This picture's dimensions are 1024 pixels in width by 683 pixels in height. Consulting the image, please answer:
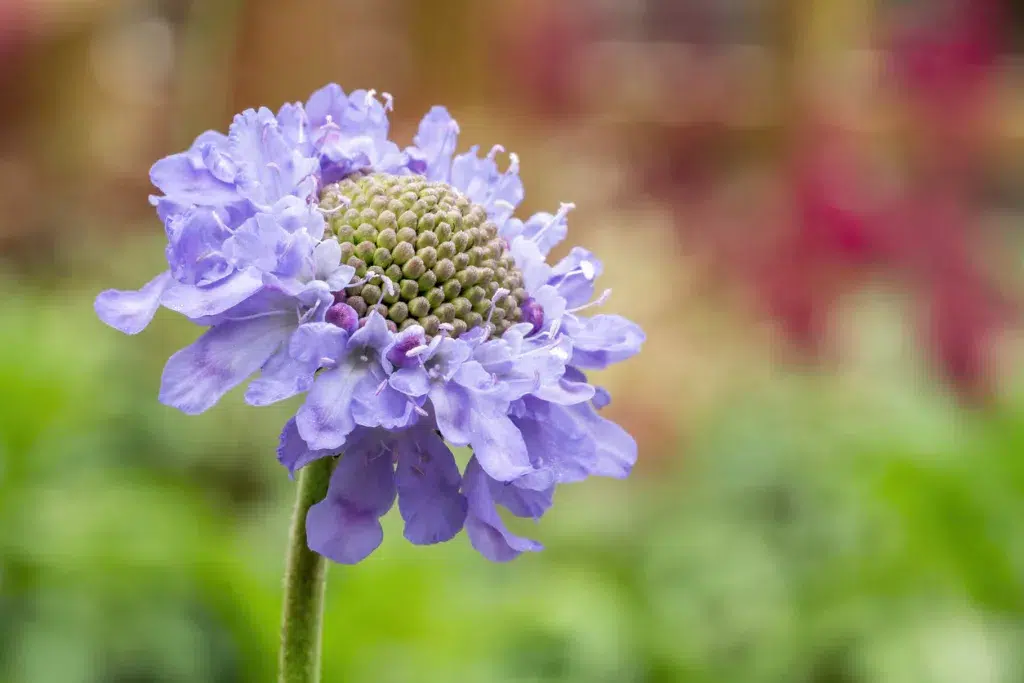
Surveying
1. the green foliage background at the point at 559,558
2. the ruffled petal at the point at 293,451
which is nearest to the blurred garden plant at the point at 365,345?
the ruffled petal at the point at 293,451

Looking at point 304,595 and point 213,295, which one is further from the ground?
point 213,295

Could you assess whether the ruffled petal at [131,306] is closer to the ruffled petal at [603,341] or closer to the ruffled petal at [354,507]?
the ruffled petal at [354,507]

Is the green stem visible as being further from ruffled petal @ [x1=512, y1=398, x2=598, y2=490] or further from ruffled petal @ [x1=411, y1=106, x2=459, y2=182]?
ruffled petal @ [x1=411, y1=106, x2=459, y2=182]

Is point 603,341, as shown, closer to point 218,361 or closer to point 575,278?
point 575,278

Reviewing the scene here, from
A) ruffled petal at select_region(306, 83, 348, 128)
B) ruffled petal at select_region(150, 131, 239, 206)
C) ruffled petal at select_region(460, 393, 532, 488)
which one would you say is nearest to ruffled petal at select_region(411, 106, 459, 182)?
ruffled petal at select_region(306, 83, 348, 128)

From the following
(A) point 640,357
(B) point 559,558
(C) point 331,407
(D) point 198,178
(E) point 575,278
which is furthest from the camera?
(A) point 640,357

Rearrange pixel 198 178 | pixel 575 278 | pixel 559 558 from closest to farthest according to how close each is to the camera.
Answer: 1. pixel 198 178
2. pixel 575 278
3. pixel 559 558

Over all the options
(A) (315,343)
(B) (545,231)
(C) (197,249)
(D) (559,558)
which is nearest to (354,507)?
(A) (315,343)
